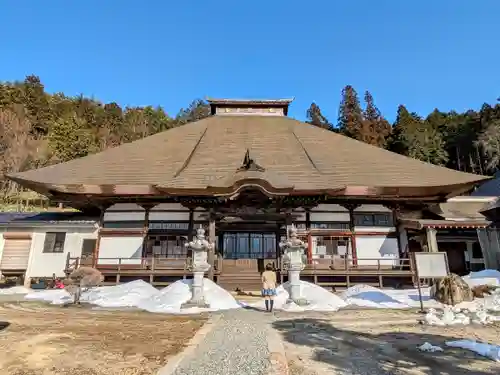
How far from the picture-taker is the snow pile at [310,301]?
827 centimetres

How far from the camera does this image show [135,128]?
50031 millimetres

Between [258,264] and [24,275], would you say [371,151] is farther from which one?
[24,275]

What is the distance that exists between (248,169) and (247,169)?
62 mm

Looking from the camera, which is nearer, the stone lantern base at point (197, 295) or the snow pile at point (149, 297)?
the stone lantern base at point (197, 295)

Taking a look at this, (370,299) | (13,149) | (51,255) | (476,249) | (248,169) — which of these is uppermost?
(13,149)

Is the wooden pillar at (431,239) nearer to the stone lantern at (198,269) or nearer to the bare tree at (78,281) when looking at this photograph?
the stone lantern at (198,269)

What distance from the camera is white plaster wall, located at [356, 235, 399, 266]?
12.7 metres

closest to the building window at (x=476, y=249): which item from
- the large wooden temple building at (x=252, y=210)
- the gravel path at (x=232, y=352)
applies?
the large wooden temple building at (x=252, y=210)

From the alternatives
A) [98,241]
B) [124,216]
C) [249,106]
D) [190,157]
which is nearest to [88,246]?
[98,241]

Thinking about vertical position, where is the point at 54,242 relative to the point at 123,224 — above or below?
below

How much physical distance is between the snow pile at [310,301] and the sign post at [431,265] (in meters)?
2.18

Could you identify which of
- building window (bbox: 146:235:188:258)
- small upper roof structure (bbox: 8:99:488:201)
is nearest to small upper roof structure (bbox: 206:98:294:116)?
small upper roof structure (bbox: 8:99:488:201)

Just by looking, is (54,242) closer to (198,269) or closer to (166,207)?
(166,207)

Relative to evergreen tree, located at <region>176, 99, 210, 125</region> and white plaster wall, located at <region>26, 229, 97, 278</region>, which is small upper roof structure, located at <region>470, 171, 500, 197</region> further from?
evergreen tree, located at <region>176, 99, 210, 125</region>
